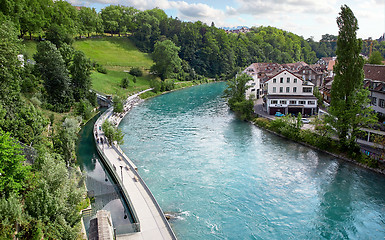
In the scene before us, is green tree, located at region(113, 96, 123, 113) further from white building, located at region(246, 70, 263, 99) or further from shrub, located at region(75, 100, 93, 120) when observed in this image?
white building, located at region(246, 70, 263, 99)

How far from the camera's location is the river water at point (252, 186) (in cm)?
2047

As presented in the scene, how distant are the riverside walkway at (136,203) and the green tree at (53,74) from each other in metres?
17.7

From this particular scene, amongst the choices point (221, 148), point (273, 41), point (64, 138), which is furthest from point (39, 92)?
point (273, 41)

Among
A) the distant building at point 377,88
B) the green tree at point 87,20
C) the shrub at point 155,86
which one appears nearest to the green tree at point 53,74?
the shrub at point 155,86

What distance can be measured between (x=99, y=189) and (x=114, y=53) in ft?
268

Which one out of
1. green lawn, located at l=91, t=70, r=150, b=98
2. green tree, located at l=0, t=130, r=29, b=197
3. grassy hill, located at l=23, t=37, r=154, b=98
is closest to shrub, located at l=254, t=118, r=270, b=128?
green lawn, located at l=91, t=70, r=150, b=98

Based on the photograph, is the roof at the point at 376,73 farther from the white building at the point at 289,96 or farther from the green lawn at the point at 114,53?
the green lawn at the point at 114,53

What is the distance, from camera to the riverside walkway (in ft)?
59.2

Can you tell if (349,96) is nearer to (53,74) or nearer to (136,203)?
(136,203)

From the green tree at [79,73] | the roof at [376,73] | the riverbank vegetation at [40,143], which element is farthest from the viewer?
the green tree at [79,73]

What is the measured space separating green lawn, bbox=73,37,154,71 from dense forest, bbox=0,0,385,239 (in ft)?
15.5

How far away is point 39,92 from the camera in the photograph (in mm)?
44594

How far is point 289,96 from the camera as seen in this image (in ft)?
157

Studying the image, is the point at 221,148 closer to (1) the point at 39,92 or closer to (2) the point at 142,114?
(2) the point at 142,114
